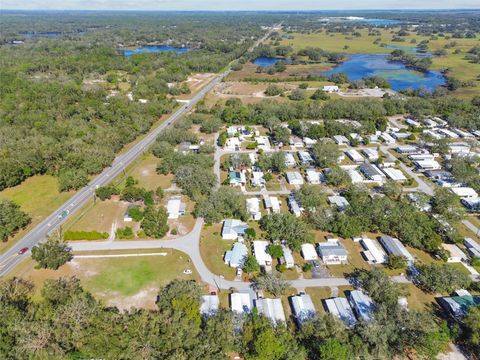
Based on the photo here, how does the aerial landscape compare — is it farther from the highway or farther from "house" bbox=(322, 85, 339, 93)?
"house" bbox=(322, 85, 339, 93)

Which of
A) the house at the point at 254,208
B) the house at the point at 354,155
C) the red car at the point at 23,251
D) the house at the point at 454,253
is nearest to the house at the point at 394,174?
the house at the point at 354,155

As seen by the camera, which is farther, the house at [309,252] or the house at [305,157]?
the house at [305,157]

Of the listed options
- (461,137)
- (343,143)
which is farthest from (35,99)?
(461,137)

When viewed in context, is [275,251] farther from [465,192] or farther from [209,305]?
[465,192]

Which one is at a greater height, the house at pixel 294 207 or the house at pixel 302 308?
the house at pixel 302 308

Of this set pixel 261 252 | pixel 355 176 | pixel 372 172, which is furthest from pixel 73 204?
pixel 372 172

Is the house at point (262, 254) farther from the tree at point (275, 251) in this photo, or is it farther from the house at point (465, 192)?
the house at point (465, 192)
